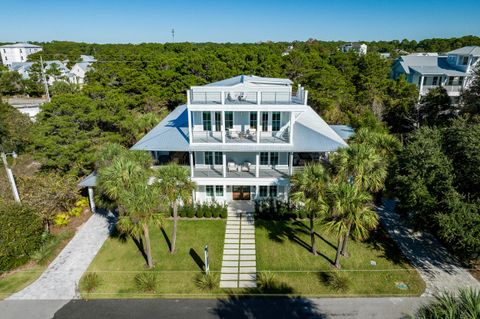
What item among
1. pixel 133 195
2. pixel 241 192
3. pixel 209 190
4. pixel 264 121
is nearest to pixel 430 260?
pixel 241 192

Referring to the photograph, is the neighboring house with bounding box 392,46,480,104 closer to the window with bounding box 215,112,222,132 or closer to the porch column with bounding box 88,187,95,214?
the window with bounding box 215,112,222,132

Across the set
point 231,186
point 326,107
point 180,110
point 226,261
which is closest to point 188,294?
point 226,261

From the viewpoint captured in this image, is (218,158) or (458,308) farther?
(218,158)

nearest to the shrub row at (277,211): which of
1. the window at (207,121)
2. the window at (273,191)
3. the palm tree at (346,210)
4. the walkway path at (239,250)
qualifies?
the walkway path at (239,250)

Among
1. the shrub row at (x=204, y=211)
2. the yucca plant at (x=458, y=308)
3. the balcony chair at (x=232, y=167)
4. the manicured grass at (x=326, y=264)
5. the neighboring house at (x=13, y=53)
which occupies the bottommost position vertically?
the manicured grass at (x=326, y=264)

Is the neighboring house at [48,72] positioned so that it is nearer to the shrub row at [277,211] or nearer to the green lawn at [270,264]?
the green lawn at [270,264]

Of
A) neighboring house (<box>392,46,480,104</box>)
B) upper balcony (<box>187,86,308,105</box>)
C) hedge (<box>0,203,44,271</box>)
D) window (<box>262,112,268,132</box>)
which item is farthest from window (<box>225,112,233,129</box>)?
neighboring house (<box>392,46,480,104</box>)

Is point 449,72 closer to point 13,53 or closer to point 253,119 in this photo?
point 253,119
